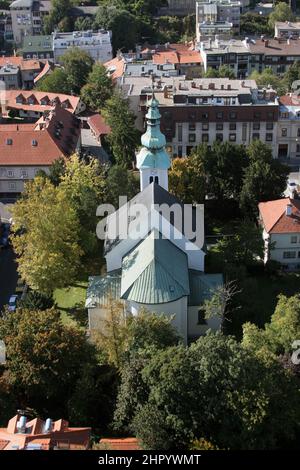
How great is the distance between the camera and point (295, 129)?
78125 mm

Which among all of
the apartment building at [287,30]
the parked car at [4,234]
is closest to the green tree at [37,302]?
the parked car at [4,234]

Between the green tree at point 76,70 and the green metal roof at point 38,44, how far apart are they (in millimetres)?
15807

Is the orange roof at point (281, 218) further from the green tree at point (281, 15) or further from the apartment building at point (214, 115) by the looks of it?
the green tree at point (281, 15)

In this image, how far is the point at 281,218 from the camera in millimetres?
54094

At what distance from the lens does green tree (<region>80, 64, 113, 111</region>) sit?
3671 inches

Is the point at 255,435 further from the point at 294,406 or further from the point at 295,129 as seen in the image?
the point at 295,129

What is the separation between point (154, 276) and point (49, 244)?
9.60m

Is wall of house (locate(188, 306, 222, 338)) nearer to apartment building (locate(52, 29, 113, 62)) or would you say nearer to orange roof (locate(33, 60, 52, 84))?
orange roof (locate(33, 60, 52, 84))

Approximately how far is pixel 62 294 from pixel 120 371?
16.2 m

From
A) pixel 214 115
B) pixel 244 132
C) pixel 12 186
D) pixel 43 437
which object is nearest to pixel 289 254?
pixel 244 132

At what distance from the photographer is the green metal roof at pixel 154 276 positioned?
4175 centimetres

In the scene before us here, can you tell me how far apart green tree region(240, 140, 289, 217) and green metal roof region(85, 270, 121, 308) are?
19284mm

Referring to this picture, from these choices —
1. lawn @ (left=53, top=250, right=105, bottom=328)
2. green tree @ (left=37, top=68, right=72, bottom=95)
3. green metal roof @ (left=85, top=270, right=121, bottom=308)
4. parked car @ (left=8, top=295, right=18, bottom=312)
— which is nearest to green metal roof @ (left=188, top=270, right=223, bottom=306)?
green metal roof @ (left=85, top=270, right=121, bottom=308)
